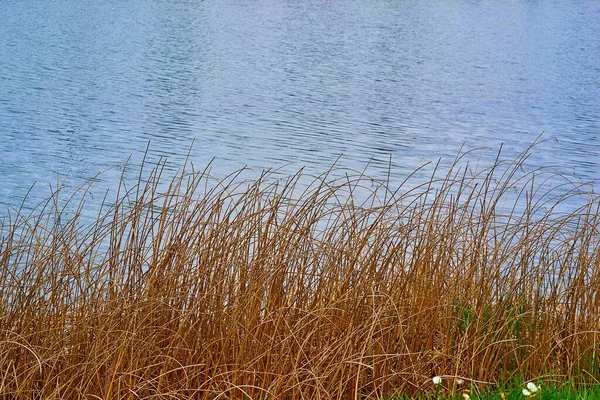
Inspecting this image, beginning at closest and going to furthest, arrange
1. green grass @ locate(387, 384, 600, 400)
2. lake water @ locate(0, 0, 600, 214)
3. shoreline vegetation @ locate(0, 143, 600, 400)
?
1. green grass @ locate(387, 384, 600, 400)
2. shoreline vegetation @ locate(0, 143, 600, 400)
3. lake water @ locate(0, 0, 600, 214)

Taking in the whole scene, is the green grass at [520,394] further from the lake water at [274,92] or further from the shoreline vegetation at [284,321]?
the lake water at [274,92]

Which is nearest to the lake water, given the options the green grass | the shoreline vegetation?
the shoreline vegetation

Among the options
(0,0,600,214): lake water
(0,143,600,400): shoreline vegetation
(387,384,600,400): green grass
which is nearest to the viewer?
(387,384,600,400): green grass

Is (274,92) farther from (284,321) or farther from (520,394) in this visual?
(520,394)

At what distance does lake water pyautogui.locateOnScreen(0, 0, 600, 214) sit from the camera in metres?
16.3

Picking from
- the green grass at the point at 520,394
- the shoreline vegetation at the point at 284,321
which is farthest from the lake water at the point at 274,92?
the green grass at the point at 520,394

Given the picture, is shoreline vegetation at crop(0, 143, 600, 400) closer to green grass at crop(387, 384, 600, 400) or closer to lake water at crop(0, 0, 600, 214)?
green grass at crop(387, 384, 600, 400)

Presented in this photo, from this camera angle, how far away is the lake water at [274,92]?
53.4 ft

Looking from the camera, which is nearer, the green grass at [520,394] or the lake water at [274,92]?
the green grass at [520,394]

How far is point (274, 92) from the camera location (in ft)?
78.9

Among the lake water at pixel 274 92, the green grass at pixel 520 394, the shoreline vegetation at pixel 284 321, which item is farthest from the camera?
the lake water at pixel 274 92

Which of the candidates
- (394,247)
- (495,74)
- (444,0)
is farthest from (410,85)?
(444,0)

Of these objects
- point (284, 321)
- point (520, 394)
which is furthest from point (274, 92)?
point (520, 394)

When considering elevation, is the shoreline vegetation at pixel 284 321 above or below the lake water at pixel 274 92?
above
